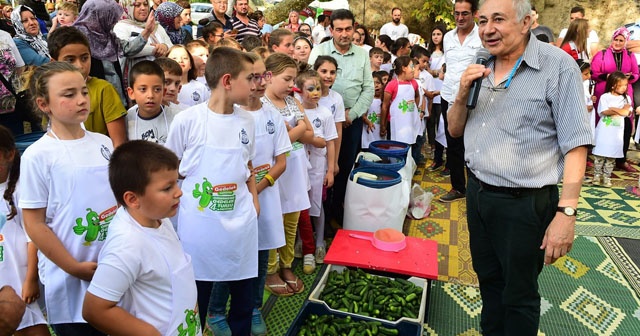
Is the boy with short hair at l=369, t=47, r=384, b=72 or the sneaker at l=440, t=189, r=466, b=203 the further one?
the boy with short hair at l=369, t=47, r=384, b=72

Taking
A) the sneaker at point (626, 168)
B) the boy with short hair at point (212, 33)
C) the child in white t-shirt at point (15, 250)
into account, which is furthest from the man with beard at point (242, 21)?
the sneaker at point (626, 168)

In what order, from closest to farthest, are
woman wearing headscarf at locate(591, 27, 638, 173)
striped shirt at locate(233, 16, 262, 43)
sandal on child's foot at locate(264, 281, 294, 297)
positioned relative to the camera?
1. sandal on child's foot at locate(264, 281, 294, 297)
2. striped shirt at locate(233, 16, 262, 43)
3. woman wearing headscarf at locate(591, 27, 638, 173)

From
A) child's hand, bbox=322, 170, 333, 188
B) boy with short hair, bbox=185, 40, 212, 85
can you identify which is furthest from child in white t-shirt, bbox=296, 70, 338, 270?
boy with short hair, bbox=185, 40, 212, 85

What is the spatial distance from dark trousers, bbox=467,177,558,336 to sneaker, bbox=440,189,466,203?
270 centimetres

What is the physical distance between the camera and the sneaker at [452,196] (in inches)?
194

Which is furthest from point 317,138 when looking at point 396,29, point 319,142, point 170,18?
point 396,29

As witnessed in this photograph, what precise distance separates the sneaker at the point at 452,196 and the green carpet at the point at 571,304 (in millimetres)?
1479

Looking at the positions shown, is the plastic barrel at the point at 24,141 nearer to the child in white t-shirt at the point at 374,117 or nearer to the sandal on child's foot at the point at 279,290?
the sandal on child's foot at the point at 279,290

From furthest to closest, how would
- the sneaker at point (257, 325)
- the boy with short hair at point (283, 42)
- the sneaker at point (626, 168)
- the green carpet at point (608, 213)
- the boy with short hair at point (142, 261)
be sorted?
1. the sneaker at point (626, 168)
2. the green carpet at point (608, 213)
3. the boy with short hair at point (283, 42)
4. the sneaker at point (257, 325)
5. the boy with short hair at point (142, 261)

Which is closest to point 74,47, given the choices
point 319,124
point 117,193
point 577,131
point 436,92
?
point 117,193

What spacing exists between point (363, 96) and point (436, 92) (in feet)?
8.00

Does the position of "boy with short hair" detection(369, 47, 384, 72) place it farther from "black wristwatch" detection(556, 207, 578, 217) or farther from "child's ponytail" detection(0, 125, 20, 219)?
"child's ponytail" detection(0, 125, 20, 219)

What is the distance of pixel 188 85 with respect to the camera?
10.6 ft

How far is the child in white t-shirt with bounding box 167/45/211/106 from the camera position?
3174 millimetres
